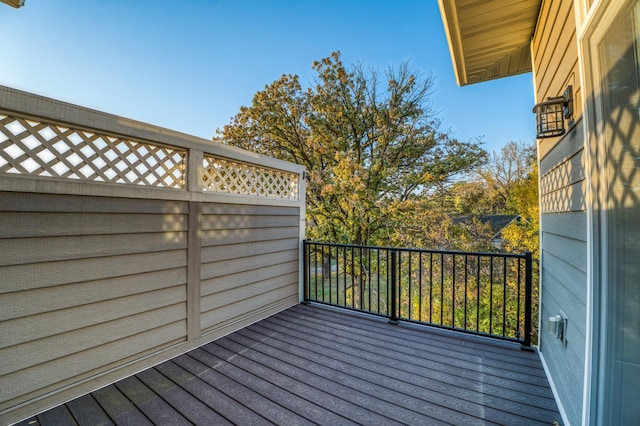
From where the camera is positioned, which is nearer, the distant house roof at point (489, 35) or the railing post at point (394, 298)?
the distant house roof at point (489, 35)

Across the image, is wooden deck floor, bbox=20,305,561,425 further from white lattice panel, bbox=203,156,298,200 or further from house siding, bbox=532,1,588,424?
white lattice panel, bbox=203,156,298,200

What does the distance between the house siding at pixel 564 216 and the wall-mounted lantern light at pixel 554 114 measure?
0.22 feet

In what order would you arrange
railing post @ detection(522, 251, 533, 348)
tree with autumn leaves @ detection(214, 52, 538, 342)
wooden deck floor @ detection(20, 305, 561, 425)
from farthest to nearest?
tree with autumn leaves @ detection(214, 52, 538, 342) → railing post @ detection(522, 251, 533, 348) → wooden deck floor @ detection(20, 305, 561, 425)

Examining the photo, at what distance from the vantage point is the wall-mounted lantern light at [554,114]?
153cm

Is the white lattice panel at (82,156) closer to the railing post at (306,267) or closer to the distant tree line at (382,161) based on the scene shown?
the railing post at (306,267)

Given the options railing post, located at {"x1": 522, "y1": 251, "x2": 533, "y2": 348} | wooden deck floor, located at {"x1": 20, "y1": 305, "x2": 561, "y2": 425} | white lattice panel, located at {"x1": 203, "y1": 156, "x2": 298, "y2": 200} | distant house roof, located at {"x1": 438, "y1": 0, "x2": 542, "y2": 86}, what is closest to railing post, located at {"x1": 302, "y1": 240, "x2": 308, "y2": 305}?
white lattice panel, located at {"x1": 203, "y1": 156, "x2": 298, "y2": 200}

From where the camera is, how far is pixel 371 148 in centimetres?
770

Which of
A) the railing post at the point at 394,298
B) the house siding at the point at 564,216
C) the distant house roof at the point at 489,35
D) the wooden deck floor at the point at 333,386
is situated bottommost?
the wooden deck floor at the point at 333,386

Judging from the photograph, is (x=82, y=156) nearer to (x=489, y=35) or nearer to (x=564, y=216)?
(x=564, y=216)

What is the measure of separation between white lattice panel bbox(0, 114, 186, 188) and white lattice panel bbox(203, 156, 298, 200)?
12.8 inches

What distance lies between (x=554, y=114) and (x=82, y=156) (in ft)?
10.1

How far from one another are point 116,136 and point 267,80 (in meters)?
7.03

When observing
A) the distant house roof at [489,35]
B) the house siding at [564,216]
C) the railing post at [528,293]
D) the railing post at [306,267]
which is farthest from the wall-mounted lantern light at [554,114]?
the railing post at [306,267]

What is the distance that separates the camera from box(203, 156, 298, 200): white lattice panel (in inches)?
111
